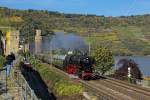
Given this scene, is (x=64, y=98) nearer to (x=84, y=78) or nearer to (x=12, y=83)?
(x=12, y=83)

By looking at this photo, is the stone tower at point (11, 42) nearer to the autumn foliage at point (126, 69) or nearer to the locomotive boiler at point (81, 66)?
the autumn foliage at point (126, 69)

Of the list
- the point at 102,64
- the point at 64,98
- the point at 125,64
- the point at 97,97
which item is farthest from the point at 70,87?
the point at 102,64

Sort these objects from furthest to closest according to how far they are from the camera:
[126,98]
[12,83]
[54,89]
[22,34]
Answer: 1. [22,34]
2. [54,89]
3. [126,98]
4. [12,83]

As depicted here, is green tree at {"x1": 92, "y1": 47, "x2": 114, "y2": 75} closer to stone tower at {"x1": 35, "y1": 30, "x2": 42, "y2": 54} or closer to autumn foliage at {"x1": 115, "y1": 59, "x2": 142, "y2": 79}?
autumn foliage at {"x1": 115, "y1": 59, "x2": 142, "y2": 79}

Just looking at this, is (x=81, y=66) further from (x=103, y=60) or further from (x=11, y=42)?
(x=11, y=42)

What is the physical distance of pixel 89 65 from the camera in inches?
2547

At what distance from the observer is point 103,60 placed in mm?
101688

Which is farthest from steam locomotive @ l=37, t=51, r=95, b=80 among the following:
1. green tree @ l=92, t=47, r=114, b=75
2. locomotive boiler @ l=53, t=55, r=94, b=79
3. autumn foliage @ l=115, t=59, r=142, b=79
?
green tree @ l=92, t=47, r=114, b=75

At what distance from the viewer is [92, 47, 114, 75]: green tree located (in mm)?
99062

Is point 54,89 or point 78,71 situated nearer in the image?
point 54,89

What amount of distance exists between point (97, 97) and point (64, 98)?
4.61m

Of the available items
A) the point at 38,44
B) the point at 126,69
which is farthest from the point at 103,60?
the point at 38,44

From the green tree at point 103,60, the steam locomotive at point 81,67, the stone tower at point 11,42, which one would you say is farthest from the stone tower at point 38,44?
the steam locomotive at point 81,67

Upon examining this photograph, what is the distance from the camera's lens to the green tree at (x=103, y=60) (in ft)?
325
